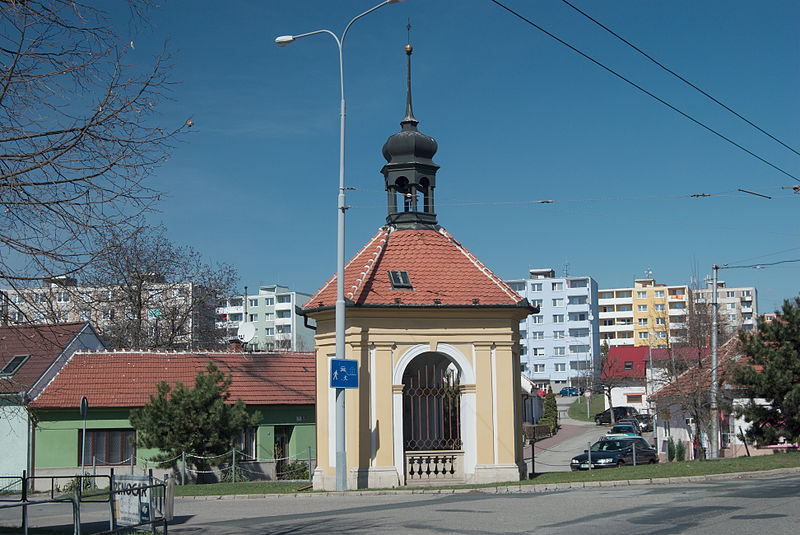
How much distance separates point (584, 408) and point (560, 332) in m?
30.8

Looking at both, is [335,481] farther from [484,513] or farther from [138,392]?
[138,392]

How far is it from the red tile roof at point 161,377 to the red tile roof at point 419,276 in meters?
9.39

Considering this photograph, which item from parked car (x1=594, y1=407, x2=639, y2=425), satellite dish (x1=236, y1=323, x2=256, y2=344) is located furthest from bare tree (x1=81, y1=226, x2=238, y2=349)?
parked car (x1=594, y1=407, x2=639, y2=425)

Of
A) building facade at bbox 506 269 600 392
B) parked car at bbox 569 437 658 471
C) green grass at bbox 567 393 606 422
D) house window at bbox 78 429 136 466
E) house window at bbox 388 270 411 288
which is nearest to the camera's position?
house window at bbox 388 270 411 288

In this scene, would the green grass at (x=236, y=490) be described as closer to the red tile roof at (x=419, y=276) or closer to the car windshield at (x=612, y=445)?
the red tile roof at (x=419, y=276)

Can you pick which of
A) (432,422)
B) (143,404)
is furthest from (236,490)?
(143,404)

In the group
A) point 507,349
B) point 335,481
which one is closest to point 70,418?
point 335,481

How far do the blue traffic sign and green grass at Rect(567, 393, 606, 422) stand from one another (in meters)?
62.1

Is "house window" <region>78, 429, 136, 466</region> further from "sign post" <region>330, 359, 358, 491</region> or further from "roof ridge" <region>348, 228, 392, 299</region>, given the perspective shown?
"sign post" <region>330, 359, 358, 491</region>

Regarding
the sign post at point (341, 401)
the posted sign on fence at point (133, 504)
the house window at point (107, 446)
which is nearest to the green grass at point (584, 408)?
the house window at point (107, 446)

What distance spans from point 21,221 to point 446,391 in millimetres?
14416

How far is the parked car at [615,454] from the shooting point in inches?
1275

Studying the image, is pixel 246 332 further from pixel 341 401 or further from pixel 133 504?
pixel 133 504

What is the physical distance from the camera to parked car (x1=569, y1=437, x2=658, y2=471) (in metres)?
32.4
